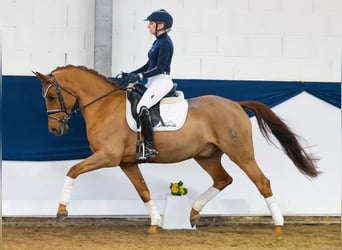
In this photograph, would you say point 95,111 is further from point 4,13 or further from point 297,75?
point 297,75

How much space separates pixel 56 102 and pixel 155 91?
2.80 feet

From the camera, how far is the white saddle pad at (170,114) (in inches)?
194

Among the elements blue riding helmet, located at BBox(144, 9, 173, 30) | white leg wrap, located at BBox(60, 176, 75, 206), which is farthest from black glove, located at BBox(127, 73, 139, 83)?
white leg wrap, located at BBox(60, 176, 75, 206)

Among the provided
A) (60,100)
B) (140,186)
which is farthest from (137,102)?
(140,186)

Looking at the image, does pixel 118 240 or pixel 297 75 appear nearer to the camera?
pixel 118 240

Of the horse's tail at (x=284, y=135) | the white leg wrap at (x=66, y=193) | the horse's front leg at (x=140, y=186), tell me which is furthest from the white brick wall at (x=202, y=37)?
the white leg wrap at (x=66, y=193)

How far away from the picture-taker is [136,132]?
16.1 ft

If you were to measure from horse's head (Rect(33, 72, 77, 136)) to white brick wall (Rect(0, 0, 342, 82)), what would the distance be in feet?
3.09

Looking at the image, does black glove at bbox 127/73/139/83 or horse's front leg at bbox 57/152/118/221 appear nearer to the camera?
horse's front leg at bbox 57/152/118/221

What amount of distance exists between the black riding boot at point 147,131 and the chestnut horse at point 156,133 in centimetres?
7

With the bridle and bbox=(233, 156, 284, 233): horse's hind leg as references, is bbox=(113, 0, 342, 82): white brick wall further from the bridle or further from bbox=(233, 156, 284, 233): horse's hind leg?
bbox=(233, 156, 284, 233): horse's hind leg

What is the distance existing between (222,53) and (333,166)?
167 cm

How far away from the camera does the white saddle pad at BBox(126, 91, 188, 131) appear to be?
4.93 m

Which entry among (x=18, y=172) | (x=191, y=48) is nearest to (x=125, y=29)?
(x=191, y=48)
